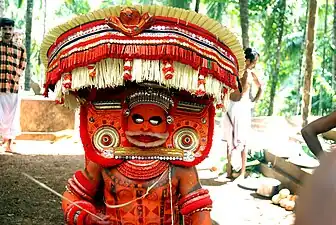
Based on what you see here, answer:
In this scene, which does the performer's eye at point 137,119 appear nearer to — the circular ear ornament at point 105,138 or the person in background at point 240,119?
the circular ear ornament at point 105,138

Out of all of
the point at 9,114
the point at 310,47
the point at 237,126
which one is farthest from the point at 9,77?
the point at 310,47

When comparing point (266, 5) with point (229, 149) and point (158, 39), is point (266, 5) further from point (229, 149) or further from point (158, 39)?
point (158, 39)

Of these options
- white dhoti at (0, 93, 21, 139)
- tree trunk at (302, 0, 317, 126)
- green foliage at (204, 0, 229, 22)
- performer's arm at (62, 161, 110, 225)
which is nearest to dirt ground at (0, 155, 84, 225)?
white dhoti at (0, 93, 21, 139)

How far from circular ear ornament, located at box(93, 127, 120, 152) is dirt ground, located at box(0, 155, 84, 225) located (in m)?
2.76

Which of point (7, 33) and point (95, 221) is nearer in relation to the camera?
point (95, 221)

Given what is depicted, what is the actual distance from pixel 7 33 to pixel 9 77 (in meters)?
0.69

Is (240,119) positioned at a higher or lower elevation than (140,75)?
lower

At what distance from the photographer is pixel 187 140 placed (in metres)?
2.99

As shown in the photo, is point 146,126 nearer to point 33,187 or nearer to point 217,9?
point 33,187

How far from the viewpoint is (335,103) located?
18.0 metres

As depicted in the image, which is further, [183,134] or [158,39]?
[183,134]

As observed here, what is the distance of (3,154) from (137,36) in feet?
21.9

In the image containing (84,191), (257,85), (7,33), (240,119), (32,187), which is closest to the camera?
(84,191)

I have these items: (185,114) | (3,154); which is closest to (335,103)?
(3,154)
